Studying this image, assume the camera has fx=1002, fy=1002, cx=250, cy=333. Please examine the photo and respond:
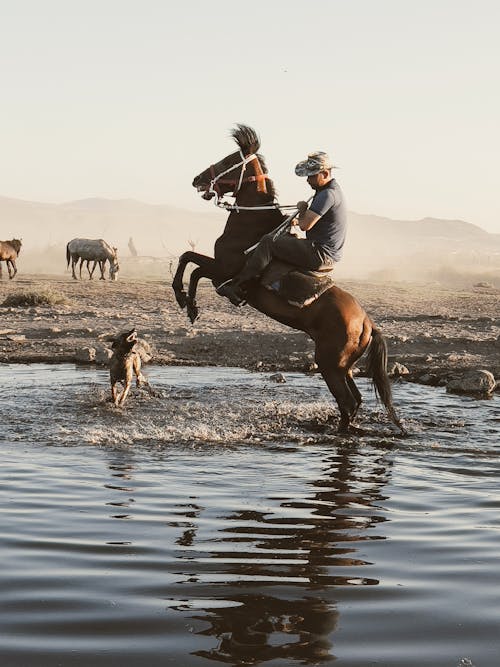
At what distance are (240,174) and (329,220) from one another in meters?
1.34

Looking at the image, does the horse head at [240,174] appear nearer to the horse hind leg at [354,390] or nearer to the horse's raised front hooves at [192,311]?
the horse's raised front hooves at [192,311]

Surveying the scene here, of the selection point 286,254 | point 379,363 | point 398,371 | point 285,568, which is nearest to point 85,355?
point 398,371

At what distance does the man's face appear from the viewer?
9602 mm

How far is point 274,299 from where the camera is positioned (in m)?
10.0

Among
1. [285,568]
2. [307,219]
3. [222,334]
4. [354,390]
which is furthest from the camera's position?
[222,334]

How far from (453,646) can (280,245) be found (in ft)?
21.4

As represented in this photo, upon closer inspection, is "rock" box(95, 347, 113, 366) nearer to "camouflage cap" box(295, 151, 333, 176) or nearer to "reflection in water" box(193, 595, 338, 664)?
"camouflage cap" box(295, 151, 333, 176)

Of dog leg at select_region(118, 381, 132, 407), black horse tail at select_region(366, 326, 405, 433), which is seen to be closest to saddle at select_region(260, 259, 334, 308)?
black horse tail at select_region(366, 326, 405, 433)

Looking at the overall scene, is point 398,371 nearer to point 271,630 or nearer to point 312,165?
point 312,165

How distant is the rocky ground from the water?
5.02m

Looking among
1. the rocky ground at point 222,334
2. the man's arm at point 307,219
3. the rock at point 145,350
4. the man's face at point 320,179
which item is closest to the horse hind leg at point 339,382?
the man's arm at point 307,219

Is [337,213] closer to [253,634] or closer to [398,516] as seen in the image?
[398,516]

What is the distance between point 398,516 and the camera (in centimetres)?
602

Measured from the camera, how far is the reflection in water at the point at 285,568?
3650 millimetres
